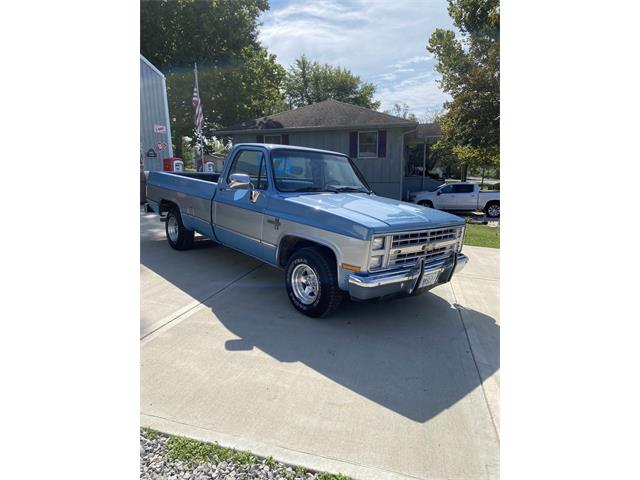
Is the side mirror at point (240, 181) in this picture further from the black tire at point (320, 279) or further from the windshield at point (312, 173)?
the black tire at point (320, 279)

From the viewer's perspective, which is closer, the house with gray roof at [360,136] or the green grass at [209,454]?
the green grass at [209,454]

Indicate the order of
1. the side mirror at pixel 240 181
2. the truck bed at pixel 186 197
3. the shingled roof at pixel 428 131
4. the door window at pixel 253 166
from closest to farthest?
the side mirror at pixel 240 181 → the door window at pixel 253 166 → the truck bed at pixel 186 197 → the shingled roof at pixel 428 131

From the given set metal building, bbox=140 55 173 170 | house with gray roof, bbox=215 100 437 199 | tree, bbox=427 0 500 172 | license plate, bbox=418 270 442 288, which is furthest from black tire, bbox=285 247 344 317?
tree, bbox=427 0 500 172

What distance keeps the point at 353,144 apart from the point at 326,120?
1.77m

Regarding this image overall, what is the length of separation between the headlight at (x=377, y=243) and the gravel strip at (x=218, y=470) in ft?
6.37

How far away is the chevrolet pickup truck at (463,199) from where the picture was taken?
50.5 feet

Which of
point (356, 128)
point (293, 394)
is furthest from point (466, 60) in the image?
point (293, 394)

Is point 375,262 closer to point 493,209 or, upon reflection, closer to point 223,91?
point 493,209

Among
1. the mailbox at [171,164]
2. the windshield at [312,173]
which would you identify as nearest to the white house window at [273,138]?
the mailbox at [171,164]

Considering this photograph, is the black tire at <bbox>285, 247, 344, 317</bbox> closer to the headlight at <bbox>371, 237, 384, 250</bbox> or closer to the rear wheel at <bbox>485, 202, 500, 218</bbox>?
the headlight at <bbox>371, 237, 384, 250</bbox>

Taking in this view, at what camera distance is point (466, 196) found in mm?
15539

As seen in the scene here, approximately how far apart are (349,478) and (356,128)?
15226mm

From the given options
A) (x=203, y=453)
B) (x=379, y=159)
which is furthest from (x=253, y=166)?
(x=379, y=159)

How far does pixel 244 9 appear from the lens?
2688 centimetres
